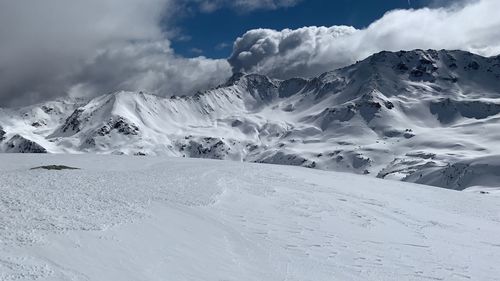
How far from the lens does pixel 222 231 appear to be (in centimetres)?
2009

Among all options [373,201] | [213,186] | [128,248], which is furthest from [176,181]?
[128,248]

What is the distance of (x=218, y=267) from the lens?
52.1 ft

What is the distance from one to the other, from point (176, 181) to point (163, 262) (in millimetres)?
15247

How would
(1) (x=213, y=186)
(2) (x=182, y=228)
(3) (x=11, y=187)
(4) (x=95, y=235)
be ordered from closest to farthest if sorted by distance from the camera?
(4) (x=95, y=235)
(2) (x=182, y=228)
(3) (x=11, y=187)
(1) (x=213, y=186)

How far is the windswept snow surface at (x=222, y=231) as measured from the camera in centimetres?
1518

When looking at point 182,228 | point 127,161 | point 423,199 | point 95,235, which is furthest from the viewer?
point 127,161

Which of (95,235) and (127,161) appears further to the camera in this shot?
(127,161)

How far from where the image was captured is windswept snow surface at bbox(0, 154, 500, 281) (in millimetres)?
15180

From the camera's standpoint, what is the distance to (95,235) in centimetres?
1683

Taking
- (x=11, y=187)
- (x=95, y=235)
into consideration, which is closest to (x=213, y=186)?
(x=11, y=187)

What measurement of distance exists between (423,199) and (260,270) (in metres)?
22.8

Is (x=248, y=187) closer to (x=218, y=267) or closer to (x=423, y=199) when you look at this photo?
(x=423, y=199)

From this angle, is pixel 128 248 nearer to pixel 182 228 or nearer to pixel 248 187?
pixel 182 228

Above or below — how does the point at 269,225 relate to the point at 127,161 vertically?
below
